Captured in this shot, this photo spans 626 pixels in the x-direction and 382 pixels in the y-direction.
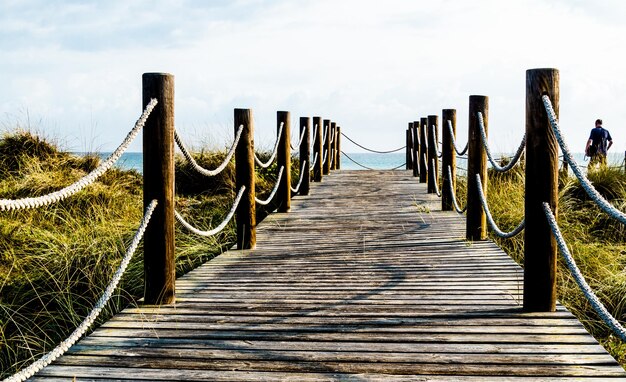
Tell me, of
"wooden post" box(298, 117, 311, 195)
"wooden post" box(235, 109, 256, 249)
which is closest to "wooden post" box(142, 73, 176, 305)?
"wooden post" box(235, 109, 256, 249)

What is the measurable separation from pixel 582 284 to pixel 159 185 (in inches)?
94.4

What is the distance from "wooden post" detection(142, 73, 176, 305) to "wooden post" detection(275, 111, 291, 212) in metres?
4.01

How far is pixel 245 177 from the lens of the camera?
5.86m

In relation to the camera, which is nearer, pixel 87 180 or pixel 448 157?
pixel 87 180

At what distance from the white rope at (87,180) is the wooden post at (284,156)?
4148 millimetres

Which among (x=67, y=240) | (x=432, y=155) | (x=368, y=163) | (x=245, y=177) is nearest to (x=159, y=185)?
(x=245, y=177)

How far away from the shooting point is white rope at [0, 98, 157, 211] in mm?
2626

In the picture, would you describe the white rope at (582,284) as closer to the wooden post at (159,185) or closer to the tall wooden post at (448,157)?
the wooden post at (159,185)

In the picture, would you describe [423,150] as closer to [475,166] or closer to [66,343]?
[475,166]

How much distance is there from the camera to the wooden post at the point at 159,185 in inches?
152

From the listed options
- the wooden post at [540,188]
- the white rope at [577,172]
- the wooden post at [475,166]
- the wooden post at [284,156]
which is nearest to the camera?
the white rope at [577,172]

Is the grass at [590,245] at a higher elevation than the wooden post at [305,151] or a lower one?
lower

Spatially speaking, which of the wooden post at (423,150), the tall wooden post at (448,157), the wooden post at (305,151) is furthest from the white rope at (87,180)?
the wooden post at (423,150)

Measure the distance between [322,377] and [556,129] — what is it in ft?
6.14
